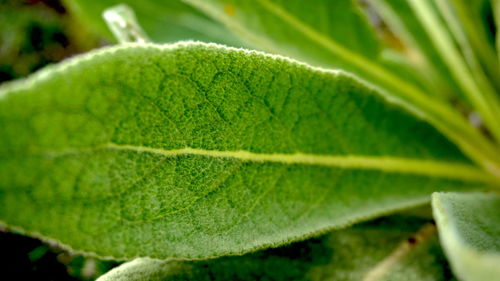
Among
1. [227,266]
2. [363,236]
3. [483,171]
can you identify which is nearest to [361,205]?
[363,236]

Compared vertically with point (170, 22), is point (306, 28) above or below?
above

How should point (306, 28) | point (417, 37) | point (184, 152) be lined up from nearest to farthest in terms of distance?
point (184, 152) < point (306, 28) < point (417, 37)

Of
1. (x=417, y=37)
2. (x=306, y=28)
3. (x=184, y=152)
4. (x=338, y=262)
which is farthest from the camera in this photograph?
(x=417, y=37)

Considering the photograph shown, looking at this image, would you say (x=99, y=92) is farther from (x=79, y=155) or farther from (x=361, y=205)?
(x=361, y=205)

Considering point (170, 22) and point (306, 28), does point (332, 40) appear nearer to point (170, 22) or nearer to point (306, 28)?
point (306, 28)

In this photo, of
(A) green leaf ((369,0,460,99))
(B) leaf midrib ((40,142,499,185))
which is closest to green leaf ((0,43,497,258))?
(B) leaf midrib ((40,142,499,185))

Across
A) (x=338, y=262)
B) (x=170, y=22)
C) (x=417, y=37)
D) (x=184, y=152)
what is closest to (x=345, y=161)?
(x=338, y=262)

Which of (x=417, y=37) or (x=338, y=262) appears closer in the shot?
(x=338, y=262)

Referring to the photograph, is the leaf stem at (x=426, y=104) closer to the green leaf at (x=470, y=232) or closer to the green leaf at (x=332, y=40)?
the green leaf at (x=332, y=40)
